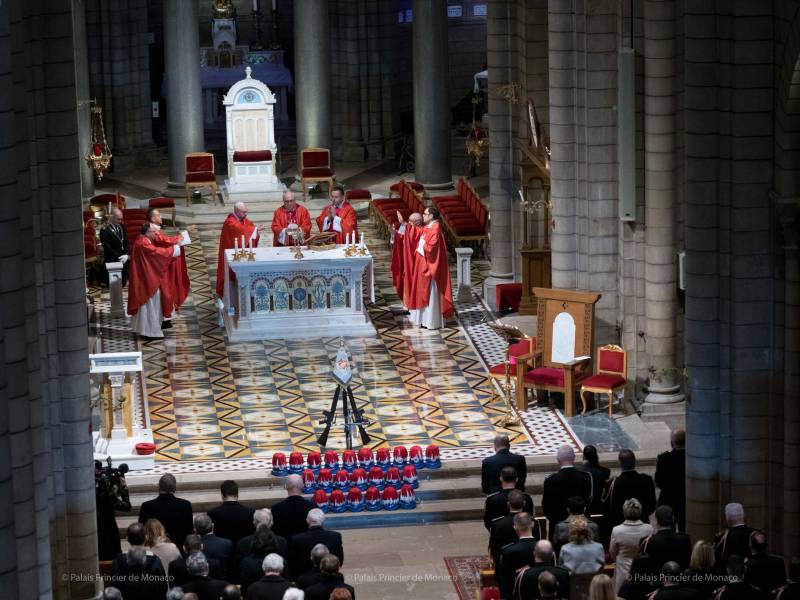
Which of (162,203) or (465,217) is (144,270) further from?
(162,203)

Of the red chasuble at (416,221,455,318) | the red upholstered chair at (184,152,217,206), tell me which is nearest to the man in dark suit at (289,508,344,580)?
the red chasuble at (416,221,455,318)

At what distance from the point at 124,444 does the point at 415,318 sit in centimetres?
661

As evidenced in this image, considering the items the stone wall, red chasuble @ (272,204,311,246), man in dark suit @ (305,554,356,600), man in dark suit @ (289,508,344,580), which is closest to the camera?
the stone wall

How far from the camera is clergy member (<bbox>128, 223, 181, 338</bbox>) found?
2553cm

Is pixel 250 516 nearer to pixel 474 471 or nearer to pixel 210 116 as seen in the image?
pixel 474 471

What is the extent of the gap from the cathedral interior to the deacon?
216 millimetres

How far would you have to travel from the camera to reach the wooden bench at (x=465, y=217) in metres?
30.1

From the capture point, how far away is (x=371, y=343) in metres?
25.3

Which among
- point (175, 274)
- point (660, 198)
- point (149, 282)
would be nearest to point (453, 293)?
point (175, 274)

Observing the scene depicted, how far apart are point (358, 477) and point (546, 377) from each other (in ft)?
11.1

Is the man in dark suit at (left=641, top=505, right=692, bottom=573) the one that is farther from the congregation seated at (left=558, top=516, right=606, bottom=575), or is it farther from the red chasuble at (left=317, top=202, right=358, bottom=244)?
the red chasuble at (left=317, top=202, right=358, bottom=244)

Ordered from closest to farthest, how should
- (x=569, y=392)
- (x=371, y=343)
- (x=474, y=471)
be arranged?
1. (x=474, y=471)
2. (x=569, y=392)
3. (x=371, y=343)

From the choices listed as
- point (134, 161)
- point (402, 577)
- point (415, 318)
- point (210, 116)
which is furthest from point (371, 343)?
point (210, 116)

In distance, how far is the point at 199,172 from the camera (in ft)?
113
